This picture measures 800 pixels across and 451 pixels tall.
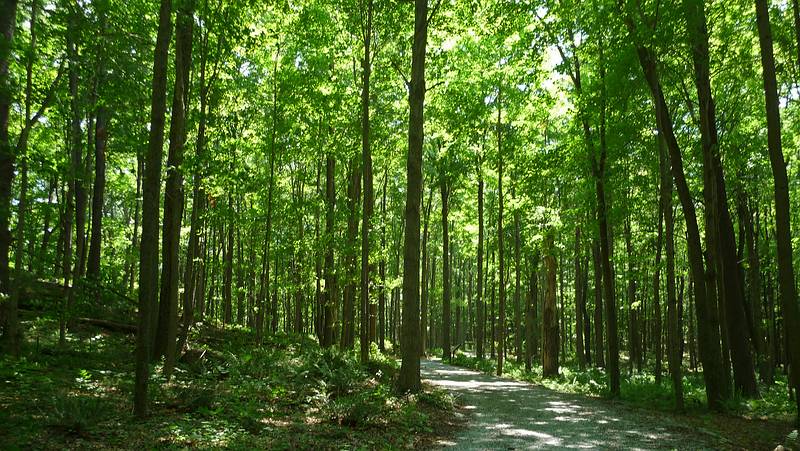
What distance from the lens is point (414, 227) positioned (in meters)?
11.4

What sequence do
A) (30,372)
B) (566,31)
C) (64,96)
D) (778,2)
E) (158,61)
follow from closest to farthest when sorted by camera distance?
1. (158,61)
2. (30,372)
3. (64,96)
4. (778,2)
5. (566,31)

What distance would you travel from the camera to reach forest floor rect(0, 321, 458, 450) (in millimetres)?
5992

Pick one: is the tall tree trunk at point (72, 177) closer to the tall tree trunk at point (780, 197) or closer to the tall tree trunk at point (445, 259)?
the tall tree trunk at point (780, 197)

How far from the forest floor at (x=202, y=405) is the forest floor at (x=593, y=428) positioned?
772mm

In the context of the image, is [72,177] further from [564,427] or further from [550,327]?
[550,327]

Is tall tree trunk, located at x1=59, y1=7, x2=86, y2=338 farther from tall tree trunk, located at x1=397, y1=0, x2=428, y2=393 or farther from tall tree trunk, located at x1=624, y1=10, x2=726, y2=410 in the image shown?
tall tree trunk, located at x1=624, y1=10, x2=726, y2=410

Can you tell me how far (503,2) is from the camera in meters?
13.2

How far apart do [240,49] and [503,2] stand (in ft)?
25.4

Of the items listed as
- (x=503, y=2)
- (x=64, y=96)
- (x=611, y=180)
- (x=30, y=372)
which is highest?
(x=503, y=2)

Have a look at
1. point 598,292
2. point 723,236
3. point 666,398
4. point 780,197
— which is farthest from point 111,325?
point 598,292

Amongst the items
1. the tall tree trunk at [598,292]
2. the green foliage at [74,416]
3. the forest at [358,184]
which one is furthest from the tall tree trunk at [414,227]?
the tall tree trunk at [598,292]

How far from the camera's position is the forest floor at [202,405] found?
19.7 ft

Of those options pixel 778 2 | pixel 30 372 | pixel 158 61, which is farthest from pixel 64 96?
pixel 778 2

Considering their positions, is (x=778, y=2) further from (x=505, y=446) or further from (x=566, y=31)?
(x=505, y=446)
